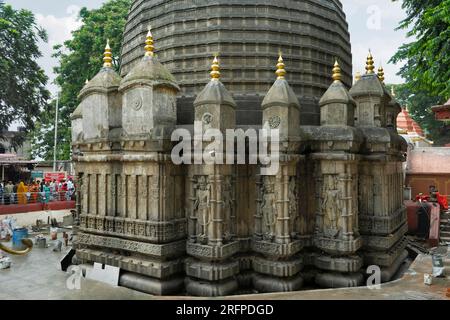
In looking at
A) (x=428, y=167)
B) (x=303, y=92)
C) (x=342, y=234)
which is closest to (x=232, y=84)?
(x=303, y=92)

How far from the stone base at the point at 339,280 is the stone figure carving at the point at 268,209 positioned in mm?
1782

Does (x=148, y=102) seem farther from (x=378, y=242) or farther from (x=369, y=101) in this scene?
(x=378, y=242)

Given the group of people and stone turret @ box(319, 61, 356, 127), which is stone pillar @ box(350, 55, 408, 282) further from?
the group of people

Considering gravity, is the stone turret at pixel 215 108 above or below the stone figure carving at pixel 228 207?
above

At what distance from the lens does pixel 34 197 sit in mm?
20391

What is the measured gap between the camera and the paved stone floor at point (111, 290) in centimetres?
855

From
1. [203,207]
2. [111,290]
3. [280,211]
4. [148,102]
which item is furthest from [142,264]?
[148,102]

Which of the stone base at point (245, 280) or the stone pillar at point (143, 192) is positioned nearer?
the stone pillar at point (143, 192)

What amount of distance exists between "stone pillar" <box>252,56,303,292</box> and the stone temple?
0.03m

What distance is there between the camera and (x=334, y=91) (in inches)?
405

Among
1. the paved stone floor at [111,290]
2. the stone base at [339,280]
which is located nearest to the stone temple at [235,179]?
the stone base at [339,280]

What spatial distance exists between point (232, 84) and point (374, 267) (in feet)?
21.5

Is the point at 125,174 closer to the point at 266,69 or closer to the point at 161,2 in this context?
the point at 266,69

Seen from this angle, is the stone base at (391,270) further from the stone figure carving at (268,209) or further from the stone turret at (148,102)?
the stone turret at (148,102)
